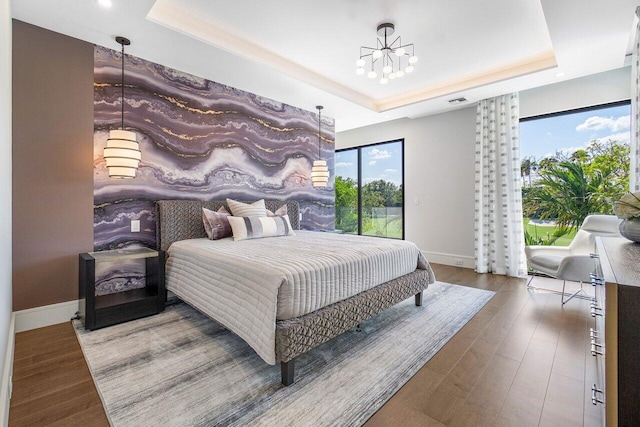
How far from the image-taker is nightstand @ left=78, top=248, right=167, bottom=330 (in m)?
2.42

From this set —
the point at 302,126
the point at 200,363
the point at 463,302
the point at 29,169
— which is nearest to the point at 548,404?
the point at 463,302

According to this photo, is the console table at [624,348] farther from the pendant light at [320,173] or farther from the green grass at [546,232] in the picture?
the green grass at [546,232]

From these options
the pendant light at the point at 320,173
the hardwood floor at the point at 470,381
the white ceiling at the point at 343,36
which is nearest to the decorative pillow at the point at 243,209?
the pendant light at the point at 320,173

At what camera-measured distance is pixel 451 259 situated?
5.00m

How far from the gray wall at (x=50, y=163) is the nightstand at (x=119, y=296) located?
0.79 feet

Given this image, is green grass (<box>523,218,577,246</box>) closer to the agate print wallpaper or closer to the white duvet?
the white duvet

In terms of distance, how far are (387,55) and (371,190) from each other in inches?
138

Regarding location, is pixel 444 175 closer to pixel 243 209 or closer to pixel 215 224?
pixel 243 209

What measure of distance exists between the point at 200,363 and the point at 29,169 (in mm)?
2242

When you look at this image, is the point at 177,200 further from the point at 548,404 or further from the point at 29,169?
the point at 548,404

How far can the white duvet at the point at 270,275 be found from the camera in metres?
1.76

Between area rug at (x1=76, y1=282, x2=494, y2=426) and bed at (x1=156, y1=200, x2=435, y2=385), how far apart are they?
0.19 m

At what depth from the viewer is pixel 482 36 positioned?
9.77 ft

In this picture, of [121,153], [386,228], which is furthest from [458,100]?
[121,153]
